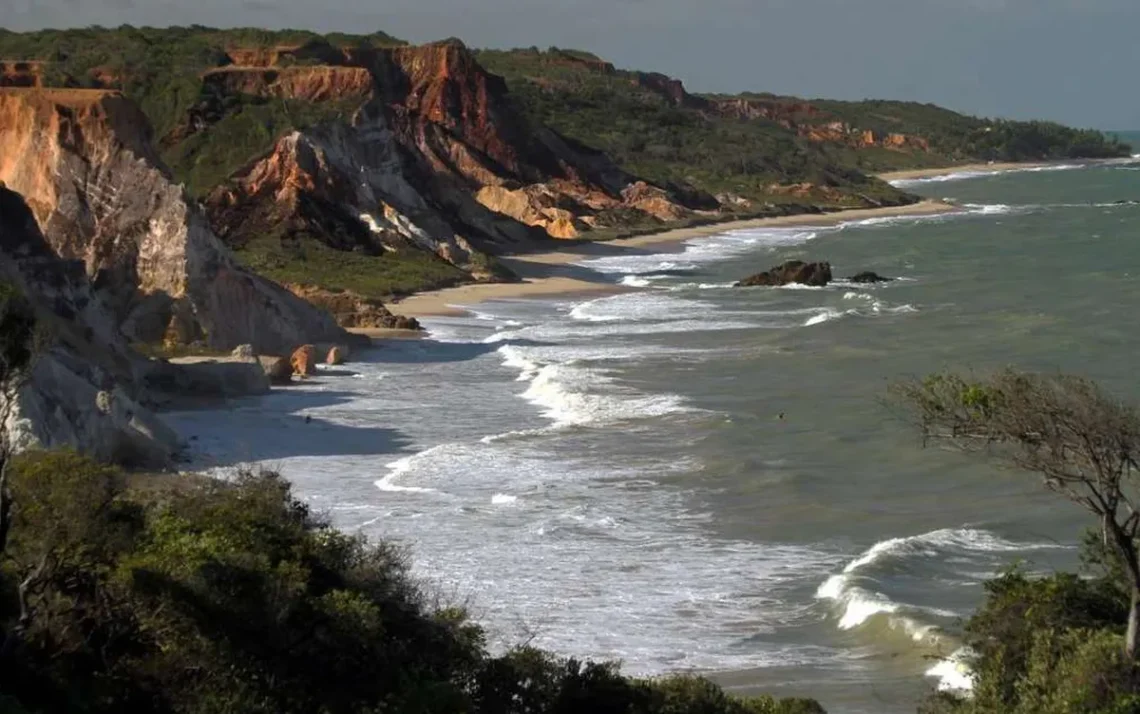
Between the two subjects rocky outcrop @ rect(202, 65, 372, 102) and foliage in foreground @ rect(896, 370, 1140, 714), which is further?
rocky outcrop @ rect(202, 65, 372, 102)

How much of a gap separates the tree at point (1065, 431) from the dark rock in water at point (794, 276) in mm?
48156

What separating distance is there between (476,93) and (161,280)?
65934 mm

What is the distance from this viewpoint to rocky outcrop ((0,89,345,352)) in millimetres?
36906

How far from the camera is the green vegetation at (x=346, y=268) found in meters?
55.2

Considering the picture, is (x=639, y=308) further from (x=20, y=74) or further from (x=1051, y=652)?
(x=1051, y=652)

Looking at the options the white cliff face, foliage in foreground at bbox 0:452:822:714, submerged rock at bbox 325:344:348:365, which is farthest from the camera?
submerged rock at bbox 325:344:348:365

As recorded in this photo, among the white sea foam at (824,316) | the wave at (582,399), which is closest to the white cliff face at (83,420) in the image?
the wave at (582,399)

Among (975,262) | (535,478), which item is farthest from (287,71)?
(535,478)

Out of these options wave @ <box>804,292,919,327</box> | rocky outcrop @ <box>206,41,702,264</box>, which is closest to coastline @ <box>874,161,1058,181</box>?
rocky outcrop @ <box>206,41,702,264</box>

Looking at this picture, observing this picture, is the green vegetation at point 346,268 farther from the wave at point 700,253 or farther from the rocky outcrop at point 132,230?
the rocky outcrop at point 132,230

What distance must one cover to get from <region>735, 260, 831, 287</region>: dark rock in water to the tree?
4816 cm

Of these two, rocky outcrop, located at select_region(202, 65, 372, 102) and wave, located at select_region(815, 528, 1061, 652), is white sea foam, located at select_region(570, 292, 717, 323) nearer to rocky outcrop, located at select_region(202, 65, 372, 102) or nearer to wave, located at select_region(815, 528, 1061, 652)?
wave, located at select_region(815, 528, 1061, 652)

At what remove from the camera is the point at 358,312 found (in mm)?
45844

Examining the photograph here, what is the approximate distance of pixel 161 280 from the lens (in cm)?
3712
